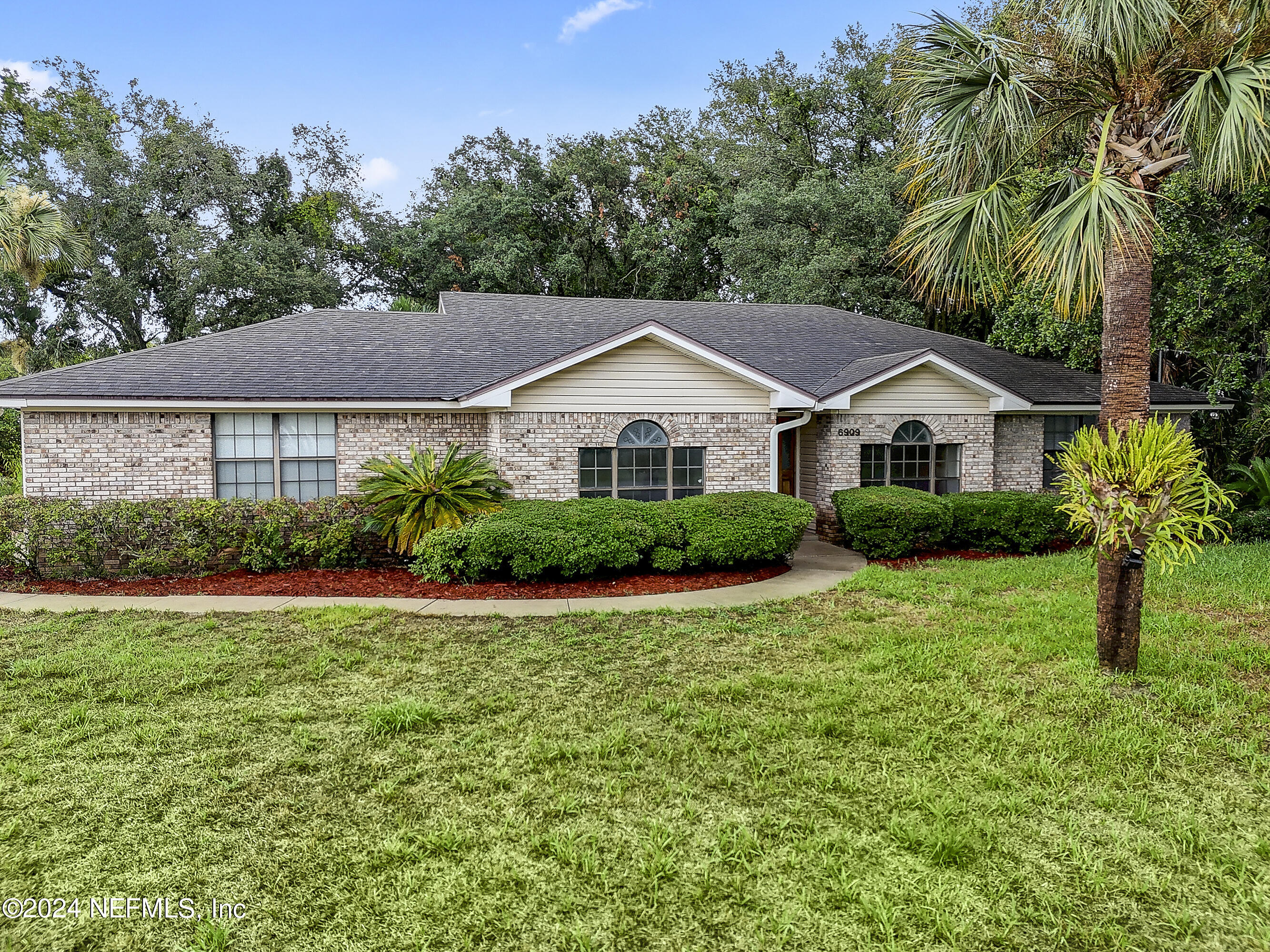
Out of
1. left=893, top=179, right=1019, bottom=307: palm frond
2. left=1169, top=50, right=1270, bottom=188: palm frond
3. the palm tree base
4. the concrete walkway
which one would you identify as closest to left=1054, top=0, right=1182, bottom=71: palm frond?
left=1169, top=50, right=1270, bottom=188: palm frond

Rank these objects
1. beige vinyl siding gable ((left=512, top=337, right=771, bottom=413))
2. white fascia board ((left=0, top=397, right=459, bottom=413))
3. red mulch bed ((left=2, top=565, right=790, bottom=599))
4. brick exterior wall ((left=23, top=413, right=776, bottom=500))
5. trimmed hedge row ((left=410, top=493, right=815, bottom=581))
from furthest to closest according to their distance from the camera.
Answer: beige vinyl siding gable ((left=512, top=337, right=771, bottom=413)), brick exterior wall ((left=23, top=413, right=776, bottom=500)), white fascia board ((left=0, top=397, right=459, bottom=413)), trimmed hedge row ((left=410, top=493, right=815, bottom=581)), red mulch bed ((left=2, top=565, right=790, bottom=599))

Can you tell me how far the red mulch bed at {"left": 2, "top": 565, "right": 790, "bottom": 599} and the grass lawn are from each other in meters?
2.03

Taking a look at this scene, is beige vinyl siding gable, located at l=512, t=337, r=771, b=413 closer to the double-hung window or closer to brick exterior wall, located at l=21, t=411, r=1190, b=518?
brick exterior wall, located at l=21, t=411, r=1190, b=518

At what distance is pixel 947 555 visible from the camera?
38.2 feet

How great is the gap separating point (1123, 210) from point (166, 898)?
8648mm

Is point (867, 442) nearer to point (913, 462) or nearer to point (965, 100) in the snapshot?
point (913, 462)

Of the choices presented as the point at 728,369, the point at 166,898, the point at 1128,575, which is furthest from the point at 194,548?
the point at 1128,575

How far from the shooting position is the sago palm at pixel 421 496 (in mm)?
10008

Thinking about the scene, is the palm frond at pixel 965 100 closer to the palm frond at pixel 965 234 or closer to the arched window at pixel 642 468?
the palm frond at pixel 965 234

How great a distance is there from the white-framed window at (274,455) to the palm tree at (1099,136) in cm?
997

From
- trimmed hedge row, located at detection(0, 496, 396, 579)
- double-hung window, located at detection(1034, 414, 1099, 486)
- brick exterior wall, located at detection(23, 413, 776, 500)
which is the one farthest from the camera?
double-hung window, located at detection(1034, 414, 1099, 486)

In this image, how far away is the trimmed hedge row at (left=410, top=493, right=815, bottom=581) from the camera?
9430 mm

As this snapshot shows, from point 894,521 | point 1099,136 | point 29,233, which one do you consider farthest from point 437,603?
point 29,233

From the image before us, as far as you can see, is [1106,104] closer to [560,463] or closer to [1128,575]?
[1128,575]
